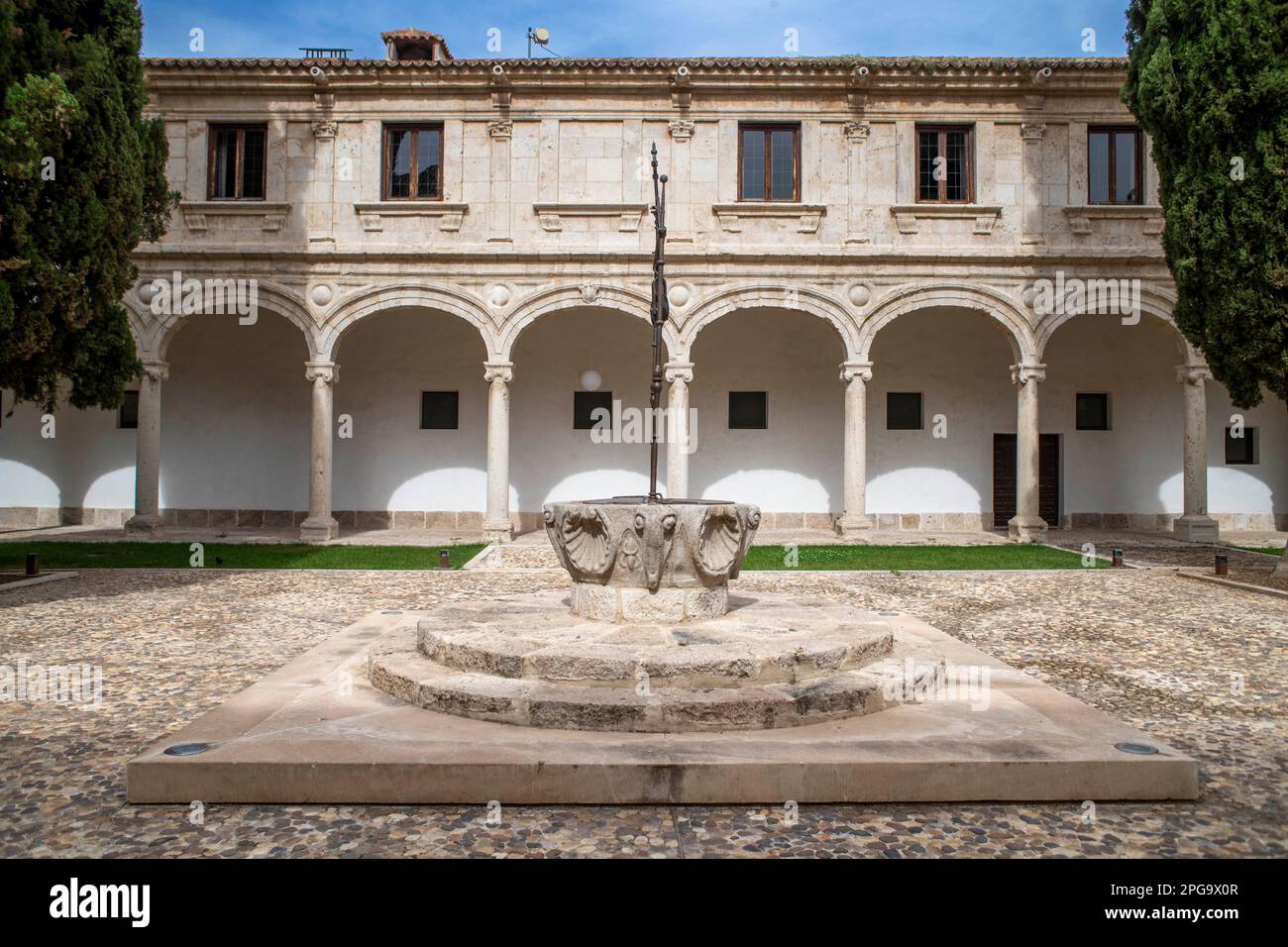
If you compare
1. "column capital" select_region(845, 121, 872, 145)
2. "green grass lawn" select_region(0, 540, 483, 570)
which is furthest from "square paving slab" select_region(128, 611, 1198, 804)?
"column capital" select_region(845, 121, 872, 145)

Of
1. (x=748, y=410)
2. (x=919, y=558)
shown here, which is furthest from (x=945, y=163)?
(x=919, y=558)

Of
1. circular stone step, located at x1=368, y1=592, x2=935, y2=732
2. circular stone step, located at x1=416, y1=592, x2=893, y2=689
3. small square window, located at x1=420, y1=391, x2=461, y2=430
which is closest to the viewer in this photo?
circular stone step, located at x1=368, y1=592, x2=935, y2=732

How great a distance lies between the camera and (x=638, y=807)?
3.55 m

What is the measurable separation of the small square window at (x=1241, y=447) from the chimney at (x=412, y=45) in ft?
56.9

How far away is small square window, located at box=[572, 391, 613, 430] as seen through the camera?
17031 millimetres

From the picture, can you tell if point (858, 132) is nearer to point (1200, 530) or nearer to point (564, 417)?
point (564, 417)

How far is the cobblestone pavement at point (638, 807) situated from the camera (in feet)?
10.6

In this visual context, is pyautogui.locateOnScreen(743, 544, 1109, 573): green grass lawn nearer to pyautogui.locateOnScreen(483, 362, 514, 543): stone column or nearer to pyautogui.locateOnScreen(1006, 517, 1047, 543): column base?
pyautogui.locateOnScreen(1006, 517, 1047, 543): column base

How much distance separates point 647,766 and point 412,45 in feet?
61.7

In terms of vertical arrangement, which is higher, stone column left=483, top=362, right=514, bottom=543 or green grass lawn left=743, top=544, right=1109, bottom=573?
stone column left=483, top=362, right=514, bottom=543

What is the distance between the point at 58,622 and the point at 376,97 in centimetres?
1050

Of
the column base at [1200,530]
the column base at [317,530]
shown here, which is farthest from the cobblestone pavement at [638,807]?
the column base at [1200,530]

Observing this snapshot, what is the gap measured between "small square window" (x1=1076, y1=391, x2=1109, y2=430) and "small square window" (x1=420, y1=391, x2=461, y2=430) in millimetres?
11782
